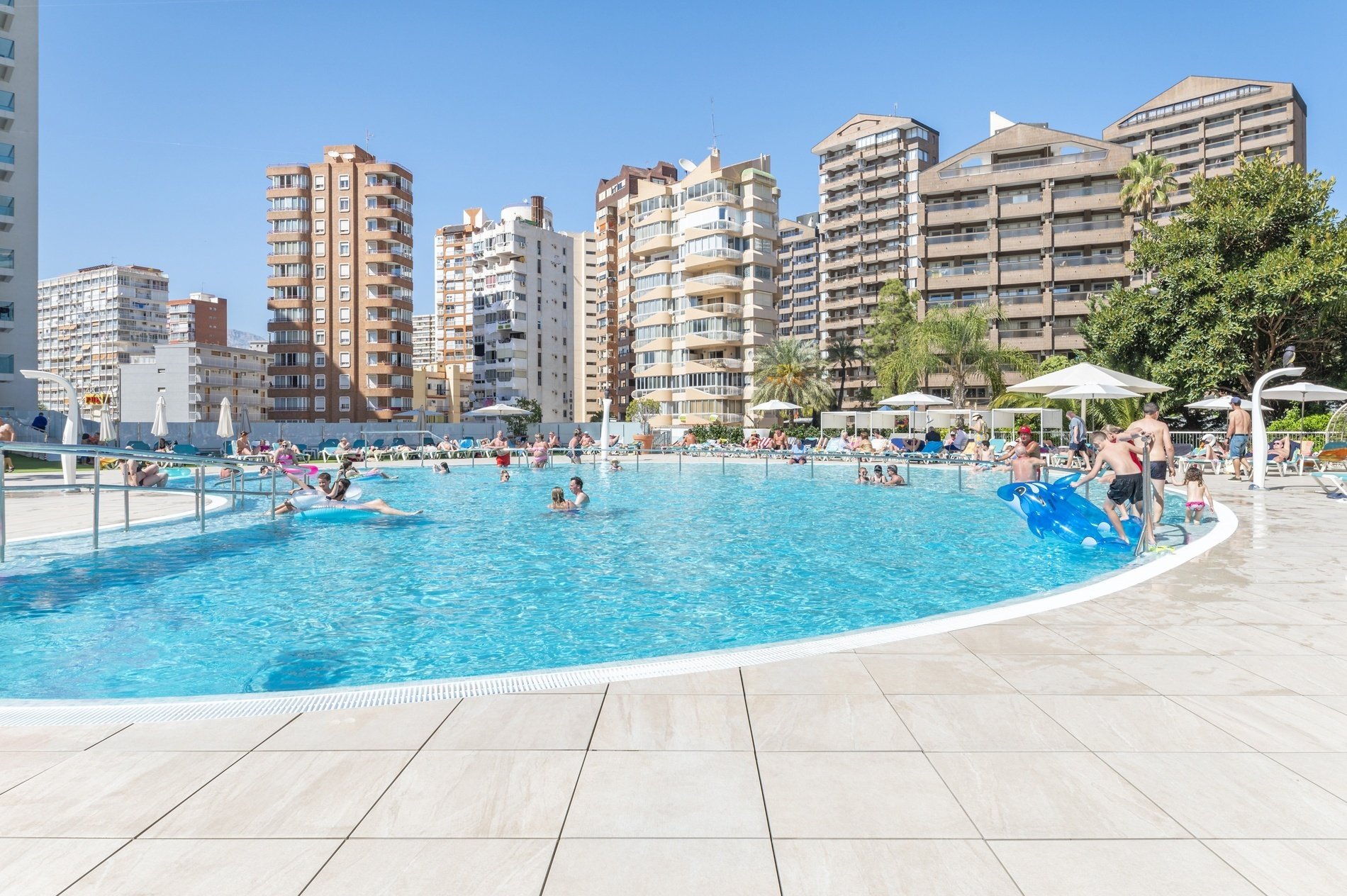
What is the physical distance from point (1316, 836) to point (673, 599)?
22.9 ft

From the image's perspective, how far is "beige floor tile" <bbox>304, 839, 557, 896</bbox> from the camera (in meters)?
2.67

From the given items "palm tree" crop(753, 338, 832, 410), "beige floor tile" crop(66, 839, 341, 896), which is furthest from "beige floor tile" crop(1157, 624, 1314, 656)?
"palm tree" crop(753, 338, 832, 410)

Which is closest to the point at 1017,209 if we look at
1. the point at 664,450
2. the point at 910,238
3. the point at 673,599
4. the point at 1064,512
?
the point at 910,238

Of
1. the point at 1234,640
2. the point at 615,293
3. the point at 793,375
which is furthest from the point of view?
the point at 615,293

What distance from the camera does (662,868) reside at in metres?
2.81

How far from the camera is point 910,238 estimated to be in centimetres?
8381

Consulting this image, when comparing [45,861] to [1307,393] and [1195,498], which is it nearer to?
[1195,498]

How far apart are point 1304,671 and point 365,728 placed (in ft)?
19.7

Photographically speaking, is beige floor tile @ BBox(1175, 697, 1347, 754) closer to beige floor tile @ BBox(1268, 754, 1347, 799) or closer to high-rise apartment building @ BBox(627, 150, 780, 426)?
beige floor tile @ BBox(1268, 754, 1347, 799)

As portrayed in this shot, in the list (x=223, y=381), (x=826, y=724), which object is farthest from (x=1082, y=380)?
(x=223, y=381)

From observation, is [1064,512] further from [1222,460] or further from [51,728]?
[1222,460]

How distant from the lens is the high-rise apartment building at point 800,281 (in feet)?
399

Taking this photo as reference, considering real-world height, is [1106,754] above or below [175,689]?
above

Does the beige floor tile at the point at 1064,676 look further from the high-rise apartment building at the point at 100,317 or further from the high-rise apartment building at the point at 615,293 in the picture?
the high-rise apartment building at the point at 100,317
